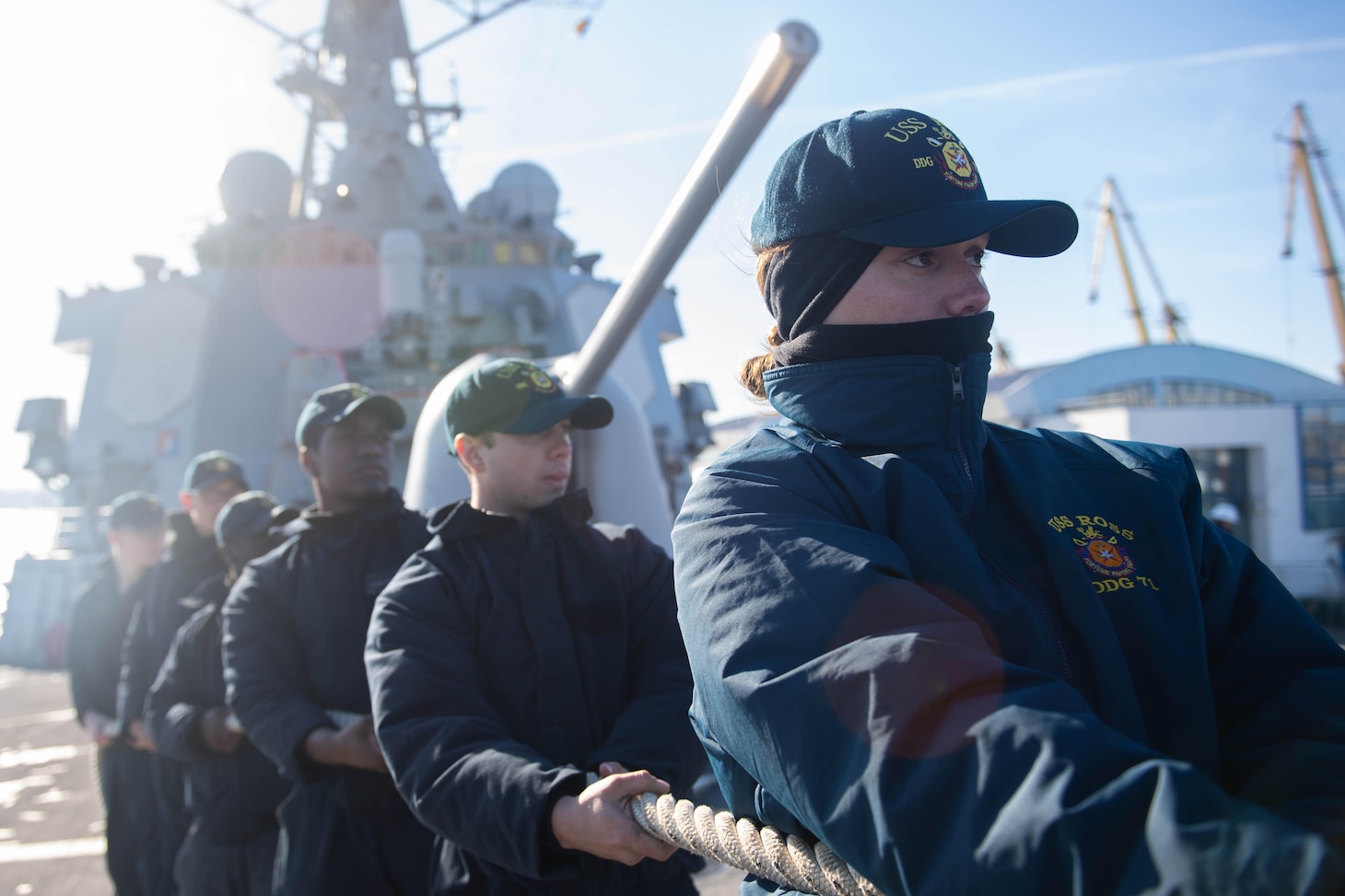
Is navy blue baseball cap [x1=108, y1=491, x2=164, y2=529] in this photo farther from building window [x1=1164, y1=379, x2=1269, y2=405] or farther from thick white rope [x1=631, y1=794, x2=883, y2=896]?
building window [x1=1164, y1=379, x2=1269, y2=405]

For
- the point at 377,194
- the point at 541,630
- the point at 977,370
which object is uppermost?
the point at 377,194

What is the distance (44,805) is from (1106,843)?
684 cm

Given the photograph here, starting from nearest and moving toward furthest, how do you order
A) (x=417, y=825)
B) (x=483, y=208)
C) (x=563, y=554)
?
(x=563, y=554), (x=417, y=825), (x=483, y=208)

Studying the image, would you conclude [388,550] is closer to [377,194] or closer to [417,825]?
[417,825]

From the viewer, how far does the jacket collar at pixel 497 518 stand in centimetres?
180

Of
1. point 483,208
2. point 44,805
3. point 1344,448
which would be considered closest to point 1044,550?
point 44,805

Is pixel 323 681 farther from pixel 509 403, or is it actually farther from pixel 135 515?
pixel 135 515

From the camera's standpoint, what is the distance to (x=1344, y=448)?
12.8 meters

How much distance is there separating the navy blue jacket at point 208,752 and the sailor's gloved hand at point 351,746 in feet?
3.02

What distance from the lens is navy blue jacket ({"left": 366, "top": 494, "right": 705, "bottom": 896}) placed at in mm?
1379

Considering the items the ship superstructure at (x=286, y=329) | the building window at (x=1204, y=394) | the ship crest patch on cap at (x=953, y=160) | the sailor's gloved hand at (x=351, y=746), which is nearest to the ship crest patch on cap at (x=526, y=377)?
the sailor's gloved hand at (x=351, y=746)

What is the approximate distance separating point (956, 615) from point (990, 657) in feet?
0.22

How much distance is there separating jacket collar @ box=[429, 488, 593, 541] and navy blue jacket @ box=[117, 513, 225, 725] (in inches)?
90.4

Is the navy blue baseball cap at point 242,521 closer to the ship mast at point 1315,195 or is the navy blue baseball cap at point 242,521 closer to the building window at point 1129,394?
the building window at point 1129,394
